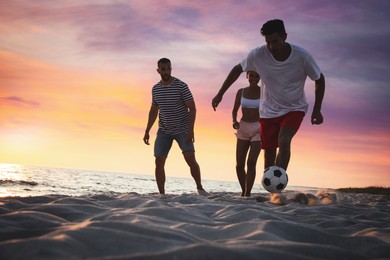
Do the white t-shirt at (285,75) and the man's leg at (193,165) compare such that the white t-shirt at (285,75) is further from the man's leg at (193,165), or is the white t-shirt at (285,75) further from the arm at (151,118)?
the arm at (151,118)

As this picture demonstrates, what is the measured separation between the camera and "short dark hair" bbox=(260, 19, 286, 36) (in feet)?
14.3

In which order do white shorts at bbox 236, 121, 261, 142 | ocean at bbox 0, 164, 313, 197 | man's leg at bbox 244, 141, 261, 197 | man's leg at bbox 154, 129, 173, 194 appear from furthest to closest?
1. ocean at bbox 0, 164, 313, 197
2. man's leg at bbox 154, 129, 173, 194
3. white shorts at bbox 236, 121, 261, 142
4. man's leg at bbox 244, 141, 261, 197

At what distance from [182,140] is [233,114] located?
42.7 inches

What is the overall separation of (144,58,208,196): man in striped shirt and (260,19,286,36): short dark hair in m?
2.12

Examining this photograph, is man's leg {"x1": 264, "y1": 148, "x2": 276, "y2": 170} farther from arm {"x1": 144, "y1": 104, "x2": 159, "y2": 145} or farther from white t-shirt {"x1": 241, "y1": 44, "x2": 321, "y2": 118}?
arm {"x1": 144, "y1": 104, "x2": 159, "y2": 145}

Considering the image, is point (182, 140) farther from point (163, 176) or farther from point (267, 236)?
point (267, 236)

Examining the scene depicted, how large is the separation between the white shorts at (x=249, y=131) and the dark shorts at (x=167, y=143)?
0.87m

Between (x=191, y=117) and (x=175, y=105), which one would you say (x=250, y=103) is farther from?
(x=175, y=105)

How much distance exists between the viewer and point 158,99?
632cm

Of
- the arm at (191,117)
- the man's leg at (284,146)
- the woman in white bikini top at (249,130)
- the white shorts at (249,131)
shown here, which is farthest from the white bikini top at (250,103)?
the man's leg at (284,146)

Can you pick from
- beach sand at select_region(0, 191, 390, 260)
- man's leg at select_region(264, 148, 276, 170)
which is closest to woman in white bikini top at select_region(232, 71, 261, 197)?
man's leg at select_region(264, 148, 276, 170)

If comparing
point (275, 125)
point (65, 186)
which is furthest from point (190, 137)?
point (65, 186)

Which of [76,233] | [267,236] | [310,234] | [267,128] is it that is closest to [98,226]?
[76,233]

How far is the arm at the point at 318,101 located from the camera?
4.68 meters
